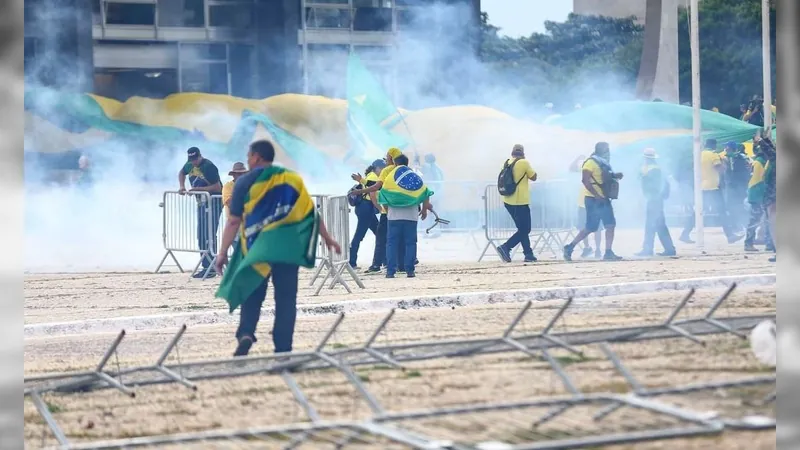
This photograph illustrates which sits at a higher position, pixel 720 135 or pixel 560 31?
pixel 560 31

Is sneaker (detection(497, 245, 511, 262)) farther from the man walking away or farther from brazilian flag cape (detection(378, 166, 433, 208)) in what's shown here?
the man walking away

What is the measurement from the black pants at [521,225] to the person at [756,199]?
3125 millimetres

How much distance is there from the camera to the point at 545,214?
72.3 ft

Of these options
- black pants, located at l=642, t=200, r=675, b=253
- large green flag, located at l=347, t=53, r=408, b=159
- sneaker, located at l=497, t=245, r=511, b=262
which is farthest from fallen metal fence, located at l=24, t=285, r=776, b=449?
large green flag, located at l=347, t=53, r=408, b=159

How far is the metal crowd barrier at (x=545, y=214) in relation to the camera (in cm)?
2164

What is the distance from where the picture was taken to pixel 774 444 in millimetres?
6914

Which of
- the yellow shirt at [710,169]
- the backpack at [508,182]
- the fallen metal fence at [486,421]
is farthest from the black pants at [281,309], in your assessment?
the yellow shirt at [710,169]

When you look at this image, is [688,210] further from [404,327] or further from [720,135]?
[404,327]

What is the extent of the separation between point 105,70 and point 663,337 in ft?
119

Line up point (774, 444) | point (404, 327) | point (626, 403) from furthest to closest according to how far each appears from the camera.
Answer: point (404, 327) → point (626, 403) → point (774, 444)

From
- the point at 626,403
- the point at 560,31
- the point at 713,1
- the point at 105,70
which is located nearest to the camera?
the point at 626,403

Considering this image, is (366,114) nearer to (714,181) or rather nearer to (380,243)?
(714,181)

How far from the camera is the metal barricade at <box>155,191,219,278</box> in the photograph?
19203 millimetres

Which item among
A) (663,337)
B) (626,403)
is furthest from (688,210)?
(626,403)
